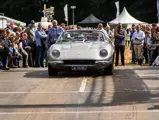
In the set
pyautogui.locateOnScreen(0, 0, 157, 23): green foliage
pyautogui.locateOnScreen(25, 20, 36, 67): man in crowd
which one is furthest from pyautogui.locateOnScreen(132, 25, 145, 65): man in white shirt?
pyautogui.locateOnScreen(0, 0, 157, 23): green foliage

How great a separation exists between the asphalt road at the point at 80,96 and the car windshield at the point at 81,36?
1.14 meters

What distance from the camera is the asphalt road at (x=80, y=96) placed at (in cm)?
861

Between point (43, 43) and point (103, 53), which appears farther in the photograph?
point (43, 43)

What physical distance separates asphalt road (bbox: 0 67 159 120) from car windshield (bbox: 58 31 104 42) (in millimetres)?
1144

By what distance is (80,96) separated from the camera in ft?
35.0

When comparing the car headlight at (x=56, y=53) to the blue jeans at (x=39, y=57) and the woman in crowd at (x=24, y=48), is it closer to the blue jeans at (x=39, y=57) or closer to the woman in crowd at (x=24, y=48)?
the woman in crowd at (x=24, y=48)

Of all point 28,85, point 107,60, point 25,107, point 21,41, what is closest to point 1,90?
point 28,85

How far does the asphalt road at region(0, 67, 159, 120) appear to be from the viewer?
861 cm

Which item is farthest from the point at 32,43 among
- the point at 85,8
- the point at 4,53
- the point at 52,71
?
the point at 85,8

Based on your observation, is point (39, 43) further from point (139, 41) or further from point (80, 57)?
point (80, 57)

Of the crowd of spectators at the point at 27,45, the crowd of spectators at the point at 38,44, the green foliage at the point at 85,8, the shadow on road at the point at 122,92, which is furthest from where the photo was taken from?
the green foliage at the point at 85,8

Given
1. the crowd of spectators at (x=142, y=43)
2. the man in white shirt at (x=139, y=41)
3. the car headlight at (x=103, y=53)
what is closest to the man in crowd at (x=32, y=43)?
the crowd of spectators at (x=142, y=43)

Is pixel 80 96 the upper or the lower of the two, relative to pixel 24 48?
lower

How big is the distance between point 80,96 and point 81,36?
5251 mm
